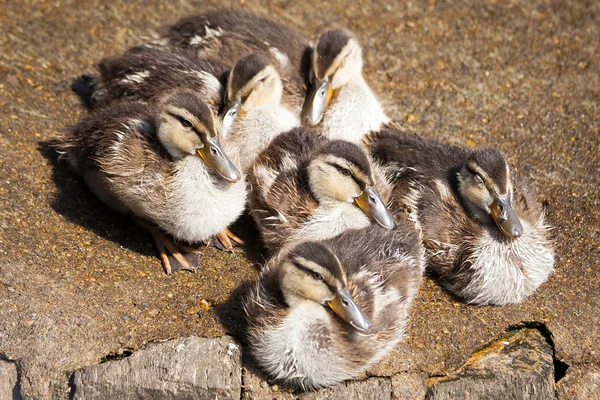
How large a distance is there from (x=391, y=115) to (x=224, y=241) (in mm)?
2045

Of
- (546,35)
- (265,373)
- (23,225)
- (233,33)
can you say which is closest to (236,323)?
(265,373)

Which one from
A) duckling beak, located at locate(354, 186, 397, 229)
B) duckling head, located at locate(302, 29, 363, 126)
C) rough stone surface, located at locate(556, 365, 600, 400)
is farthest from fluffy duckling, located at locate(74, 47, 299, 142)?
rough stone surface, located at locate(556, 365, 600, 400)

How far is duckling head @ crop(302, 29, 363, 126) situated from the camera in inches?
221

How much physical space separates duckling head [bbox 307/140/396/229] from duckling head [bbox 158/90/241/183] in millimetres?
492

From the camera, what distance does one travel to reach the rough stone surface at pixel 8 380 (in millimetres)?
4113

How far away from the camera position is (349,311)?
395cm

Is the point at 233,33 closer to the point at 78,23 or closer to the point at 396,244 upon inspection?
the point at 78,23

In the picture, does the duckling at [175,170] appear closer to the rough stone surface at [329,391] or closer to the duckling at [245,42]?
the rough stone surface at [329,391]

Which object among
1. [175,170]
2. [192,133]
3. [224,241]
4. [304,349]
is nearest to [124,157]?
[175,170]

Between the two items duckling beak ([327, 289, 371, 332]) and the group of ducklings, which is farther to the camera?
the group of ducklings

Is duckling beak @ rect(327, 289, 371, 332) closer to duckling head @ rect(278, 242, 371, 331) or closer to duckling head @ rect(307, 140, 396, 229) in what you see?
duckling head @ rect(278, 242, 371, 331)

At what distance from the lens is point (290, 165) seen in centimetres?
497

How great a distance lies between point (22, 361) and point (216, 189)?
1444 millimetres

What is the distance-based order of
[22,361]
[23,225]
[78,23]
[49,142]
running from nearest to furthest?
[22,361]
[23,225]
[49,142]
[78,23]
